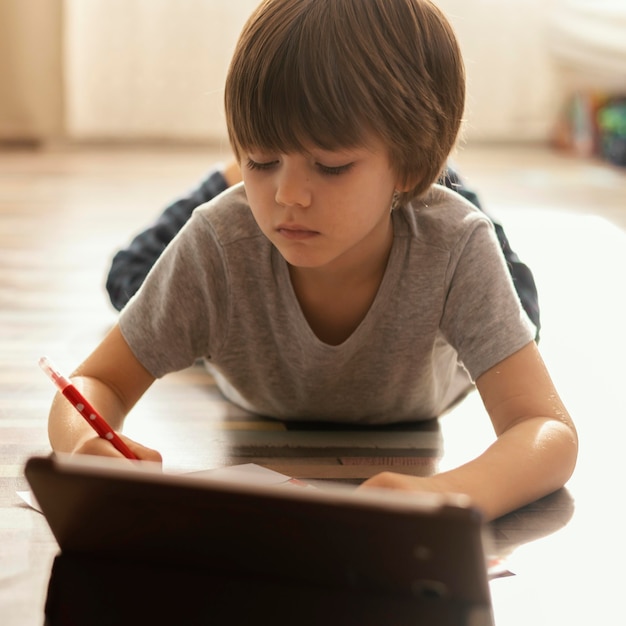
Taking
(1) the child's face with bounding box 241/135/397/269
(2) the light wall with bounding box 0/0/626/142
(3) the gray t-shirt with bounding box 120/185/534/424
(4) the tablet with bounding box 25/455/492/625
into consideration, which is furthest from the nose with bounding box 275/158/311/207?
(2) the light wall with bounding box 0/0/626/142

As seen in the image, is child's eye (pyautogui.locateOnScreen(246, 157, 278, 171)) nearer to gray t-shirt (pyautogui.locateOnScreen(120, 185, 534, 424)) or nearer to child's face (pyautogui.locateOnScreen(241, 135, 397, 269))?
child's face (pyautogui.locateOnScreen(241, 135, 397, 269))

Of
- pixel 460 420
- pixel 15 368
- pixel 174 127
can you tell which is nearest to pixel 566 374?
pixel 460 420

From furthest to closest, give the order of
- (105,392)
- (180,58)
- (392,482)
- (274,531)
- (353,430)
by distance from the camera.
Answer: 1. (180,58)
2. (353,430)
3. (105,392)
4. (392,482)
5. (274,531)

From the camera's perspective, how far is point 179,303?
1063 mm

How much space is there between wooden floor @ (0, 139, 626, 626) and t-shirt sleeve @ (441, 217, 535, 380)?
0.14 metres

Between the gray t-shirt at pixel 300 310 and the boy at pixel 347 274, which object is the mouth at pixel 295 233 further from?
the gray t-shirt at pixel 300 310

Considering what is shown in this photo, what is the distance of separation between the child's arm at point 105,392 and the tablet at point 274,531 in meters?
0.19

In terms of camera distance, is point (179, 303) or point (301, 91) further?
point (179, 303)

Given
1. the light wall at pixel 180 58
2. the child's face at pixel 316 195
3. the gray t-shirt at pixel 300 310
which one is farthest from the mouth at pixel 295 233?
the light wall at pixel 180 58

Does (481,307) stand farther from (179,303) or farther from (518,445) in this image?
(179,303)

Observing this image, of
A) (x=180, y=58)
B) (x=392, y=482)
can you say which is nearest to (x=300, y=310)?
(x=392, y=482)

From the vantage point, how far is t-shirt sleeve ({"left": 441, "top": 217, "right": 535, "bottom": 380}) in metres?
1.01

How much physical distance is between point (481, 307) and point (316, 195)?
0.72ft

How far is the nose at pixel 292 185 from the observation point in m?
0.90
